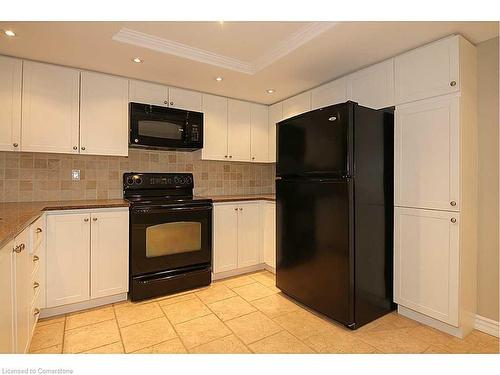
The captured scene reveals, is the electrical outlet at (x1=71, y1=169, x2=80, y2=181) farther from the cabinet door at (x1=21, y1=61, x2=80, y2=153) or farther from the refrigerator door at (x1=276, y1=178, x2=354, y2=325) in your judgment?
Result: the refrigerator door at (x1=276, y1=178, x2=354, y2=325)

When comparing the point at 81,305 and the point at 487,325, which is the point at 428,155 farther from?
the point at 81,305

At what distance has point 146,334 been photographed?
6.21 ft

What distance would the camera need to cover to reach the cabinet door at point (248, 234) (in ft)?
9.89

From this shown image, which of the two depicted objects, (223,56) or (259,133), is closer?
(223,56)

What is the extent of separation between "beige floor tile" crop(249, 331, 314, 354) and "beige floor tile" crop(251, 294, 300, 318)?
0.31 metres

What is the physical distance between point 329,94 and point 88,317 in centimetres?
284

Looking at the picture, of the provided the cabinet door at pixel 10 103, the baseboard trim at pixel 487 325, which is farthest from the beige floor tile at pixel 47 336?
the baseboard trim at pixel 487 325

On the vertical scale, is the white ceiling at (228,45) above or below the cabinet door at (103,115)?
above

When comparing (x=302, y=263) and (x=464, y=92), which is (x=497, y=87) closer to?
(x=464, y=92)

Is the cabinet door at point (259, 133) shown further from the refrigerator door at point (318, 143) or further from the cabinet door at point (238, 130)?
the refrigerator door at point (318, 143)

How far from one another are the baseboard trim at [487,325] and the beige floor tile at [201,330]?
5.76ft

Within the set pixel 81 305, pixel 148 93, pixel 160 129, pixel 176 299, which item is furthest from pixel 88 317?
pixel 148 93

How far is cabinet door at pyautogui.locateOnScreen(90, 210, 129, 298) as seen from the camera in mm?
2250
